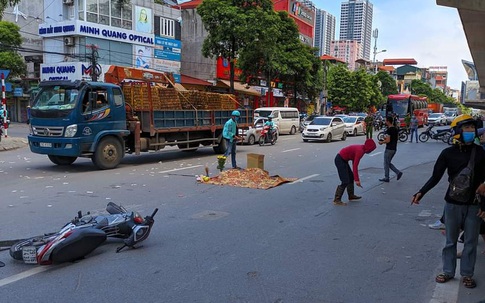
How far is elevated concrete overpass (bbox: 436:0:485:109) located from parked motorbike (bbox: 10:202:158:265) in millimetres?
5277

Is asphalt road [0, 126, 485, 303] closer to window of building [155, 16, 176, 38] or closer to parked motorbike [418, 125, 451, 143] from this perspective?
parked motorbike [418, 125, 451, 143]

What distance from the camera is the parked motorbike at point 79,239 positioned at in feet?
15.7

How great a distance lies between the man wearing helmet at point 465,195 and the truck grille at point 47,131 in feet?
33.0

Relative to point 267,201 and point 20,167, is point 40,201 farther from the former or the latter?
point 20,167

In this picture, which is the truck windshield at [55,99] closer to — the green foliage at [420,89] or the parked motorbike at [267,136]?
the parked motorbike at [267,136]

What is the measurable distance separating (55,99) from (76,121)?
40.6 inches

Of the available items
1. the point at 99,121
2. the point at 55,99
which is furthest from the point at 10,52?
the point at 99,121

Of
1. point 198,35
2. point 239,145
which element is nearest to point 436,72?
point 198,35

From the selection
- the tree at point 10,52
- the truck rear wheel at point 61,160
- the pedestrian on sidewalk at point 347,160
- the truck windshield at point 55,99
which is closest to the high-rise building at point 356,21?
the tree at point 10,52

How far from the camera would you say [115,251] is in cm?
540

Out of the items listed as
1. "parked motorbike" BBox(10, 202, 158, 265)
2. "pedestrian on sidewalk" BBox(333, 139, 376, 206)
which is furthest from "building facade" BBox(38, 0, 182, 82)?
"parked motorbike" BBox(10, 202, 158, 265)

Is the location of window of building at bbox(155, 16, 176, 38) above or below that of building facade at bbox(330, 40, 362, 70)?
below

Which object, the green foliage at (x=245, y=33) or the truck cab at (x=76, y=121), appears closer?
the truck cab at (x=76, y=121)

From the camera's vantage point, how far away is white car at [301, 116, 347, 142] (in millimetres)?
24594
